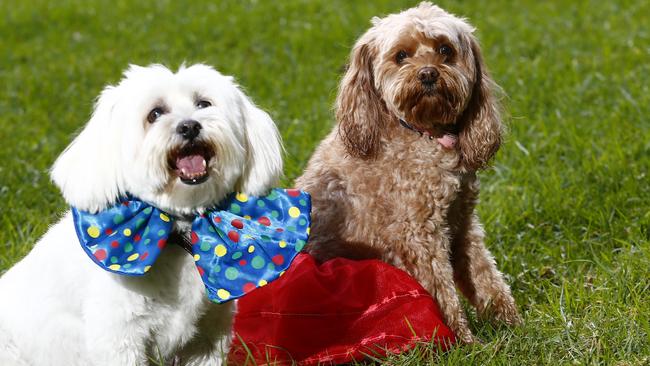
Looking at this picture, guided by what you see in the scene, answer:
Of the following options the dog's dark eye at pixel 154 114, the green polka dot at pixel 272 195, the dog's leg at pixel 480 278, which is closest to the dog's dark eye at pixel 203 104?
the dog's dark eye at pixel 154 114

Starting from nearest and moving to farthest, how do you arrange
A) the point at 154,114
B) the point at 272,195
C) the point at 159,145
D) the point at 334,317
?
the point at 159,145, the point at 154,114, the point at 272,195, the point at 334,317

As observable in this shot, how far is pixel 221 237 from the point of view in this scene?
10.8ft

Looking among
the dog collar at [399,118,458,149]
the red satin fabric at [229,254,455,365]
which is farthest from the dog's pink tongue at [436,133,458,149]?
the red satin fabric at [229,254,455,365]

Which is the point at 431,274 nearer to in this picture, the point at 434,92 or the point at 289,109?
the point at 434,92

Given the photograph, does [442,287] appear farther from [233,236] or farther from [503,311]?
[233,236]

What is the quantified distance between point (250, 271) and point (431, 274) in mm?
1037

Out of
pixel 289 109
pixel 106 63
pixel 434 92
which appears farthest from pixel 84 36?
pixel 434 92

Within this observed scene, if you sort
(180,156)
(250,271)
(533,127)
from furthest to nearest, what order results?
1. (533,127)
2. (250,271)
3. (180,156)

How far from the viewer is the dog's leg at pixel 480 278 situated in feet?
13.9

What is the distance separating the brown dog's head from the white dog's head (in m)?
1.00

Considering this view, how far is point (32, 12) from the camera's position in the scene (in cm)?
1107

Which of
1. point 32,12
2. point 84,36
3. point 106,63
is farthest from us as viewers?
point 32,12

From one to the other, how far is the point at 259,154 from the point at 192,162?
26 cm

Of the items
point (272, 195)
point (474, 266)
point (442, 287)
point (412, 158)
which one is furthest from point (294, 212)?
point (474, 266)
